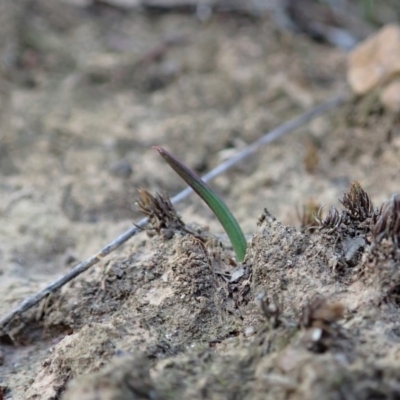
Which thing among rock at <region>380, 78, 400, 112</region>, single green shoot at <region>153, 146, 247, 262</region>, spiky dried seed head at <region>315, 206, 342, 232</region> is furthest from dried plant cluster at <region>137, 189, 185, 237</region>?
rock at <region>380, 78, 400, 112</region>

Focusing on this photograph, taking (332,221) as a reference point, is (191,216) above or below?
below

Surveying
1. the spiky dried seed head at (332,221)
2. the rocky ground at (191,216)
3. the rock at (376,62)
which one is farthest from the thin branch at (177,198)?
the spiky dried seed head at (332,221)

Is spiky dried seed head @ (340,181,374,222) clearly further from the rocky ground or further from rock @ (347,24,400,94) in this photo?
rock @ (347,24,400,94)

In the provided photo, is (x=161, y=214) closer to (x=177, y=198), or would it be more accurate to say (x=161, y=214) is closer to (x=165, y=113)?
(x=177, y=198)

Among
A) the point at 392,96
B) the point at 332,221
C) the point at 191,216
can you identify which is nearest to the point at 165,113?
the point at 191,216

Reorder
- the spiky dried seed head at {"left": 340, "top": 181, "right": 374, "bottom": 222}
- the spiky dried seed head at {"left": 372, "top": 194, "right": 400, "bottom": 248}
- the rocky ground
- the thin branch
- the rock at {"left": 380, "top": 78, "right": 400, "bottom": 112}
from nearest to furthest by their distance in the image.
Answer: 1. the rocky ground
2. the spiky dried seed head at {"left": 372, "top": 194, "right": 400, "bottom": 248}
3. the spiky dried seed head at {"left": 340, "top": 181, "right": 374, "bottom": 222}
4. the thin branch
5. the rock at {"left": 380, "top": 78, "right": 400, "bottom": 112}

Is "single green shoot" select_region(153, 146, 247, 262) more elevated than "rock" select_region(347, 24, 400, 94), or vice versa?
"rock" select_region(347, 24, 400, 94)
